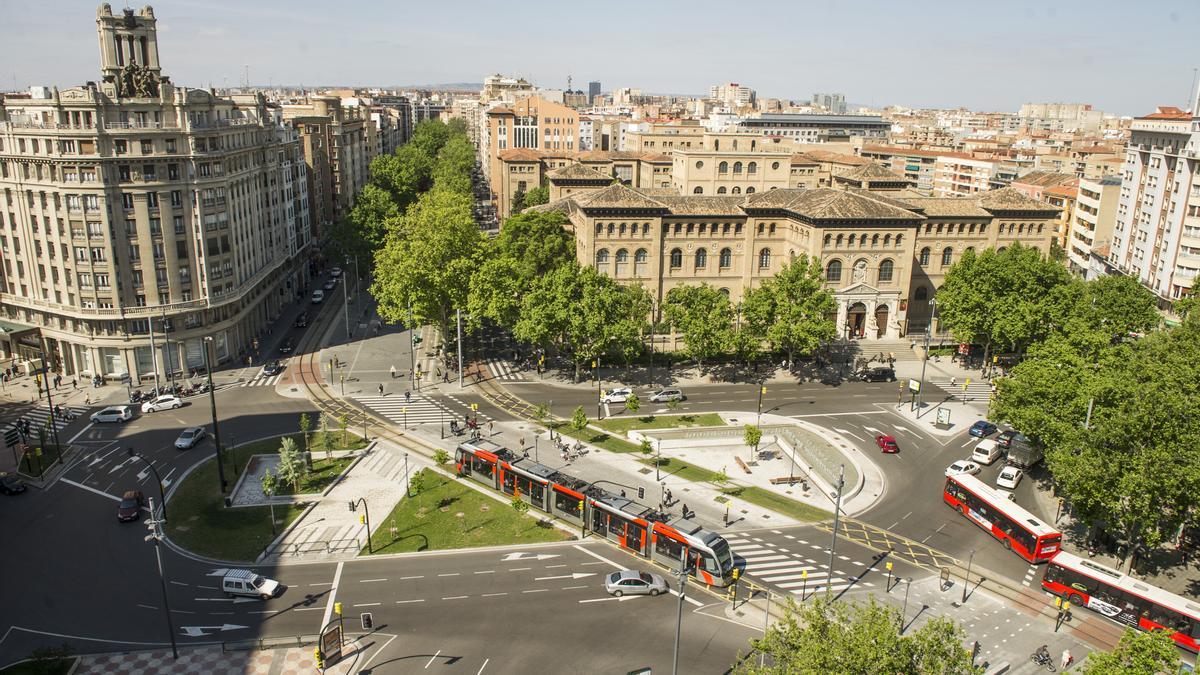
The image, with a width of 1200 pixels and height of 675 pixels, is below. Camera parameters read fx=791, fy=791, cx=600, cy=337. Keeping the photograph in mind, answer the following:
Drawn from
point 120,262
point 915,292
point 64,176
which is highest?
point 64,176

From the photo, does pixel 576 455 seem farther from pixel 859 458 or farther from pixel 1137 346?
pixel 1137 346

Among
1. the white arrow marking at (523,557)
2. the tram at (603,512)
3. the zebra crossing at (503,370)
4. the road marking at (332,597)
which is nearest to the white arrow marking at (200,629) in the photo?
the road marking at (332,597)

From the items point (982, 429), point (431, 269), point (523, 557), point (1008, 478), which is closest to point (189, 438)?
point (431, 269)

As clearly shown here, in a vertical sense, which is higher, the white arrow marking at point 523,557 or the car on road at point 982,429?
the car on road at point 982,429

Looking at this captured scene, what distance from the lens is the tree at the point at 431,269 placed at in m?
89.4

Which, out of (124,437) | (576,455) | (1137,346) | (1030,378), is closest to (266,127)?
(124,437)

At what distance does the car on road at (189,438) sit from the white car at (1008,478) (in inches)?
2721

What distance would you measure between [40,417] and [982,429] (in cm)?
9123

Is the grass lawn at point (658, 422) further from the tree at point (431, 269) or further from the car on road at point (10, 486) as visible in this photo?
the car on road at point (10, 486)

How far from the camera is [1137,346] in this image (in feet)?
232

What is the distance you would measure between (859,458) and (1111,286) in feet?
135

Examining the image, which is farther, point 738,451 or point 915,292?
point 915,292

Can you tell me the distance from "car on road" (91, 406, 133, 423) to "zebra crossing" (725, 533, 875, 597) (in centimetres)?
5825

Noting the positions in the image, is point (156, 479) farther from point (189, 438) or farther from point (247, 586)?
point (247, 586)
